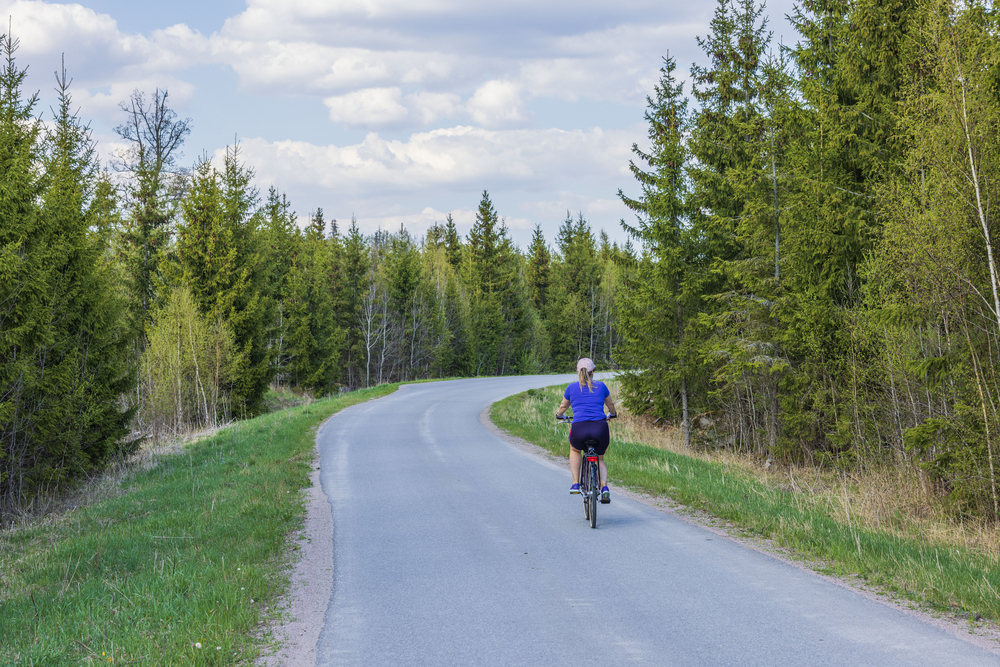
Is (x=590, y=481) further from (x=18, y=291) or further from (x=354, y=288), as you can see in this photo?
(x=354, y=288)

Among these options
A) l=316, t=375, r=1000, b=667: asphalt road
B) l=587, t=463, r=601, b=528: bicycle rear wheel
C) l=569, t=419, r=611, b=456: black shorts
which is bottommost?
l=316, t=375, r=1000, b=667: asphalt road

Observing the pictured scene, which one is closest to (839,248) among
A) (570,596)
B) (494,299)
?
(570,596)

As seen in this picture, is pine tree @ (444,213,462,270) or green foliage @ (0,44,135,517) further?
pine tree @ (444,213,462,270)

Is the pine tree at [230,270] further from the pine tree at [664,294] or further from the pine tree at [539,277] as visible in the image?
the pine tree at [539,277]

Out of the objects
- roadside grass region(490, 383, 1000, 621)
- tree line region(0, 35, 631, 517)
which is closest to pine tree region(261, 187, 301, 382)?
tree line region(0, 35, 631, 517)

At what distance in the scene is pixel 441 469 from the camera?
13.8m

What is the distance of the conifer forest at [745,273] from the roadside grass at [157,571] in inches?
108

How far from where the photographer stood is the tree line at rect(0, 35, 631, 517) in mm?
13672

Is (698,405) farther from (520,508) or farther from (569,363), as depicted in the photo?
(569,363)

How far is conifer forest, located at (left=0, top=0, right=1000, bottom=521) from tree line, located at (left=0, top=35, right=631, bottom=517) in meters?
0.10

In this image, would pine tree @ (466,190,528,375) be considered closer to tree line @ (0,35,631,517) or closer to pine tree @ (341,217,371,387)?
tree line @ (0,35,631,517)

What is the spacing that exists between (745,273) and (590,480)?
1186 cm

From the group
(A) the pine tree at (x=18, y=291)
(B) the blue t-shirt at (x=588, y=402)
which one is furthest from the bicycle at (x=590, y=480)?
(A) the pine tree at (x=18, y=291)

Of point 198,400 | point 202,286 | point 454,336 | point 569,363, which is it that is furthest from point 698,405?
point 569,363
